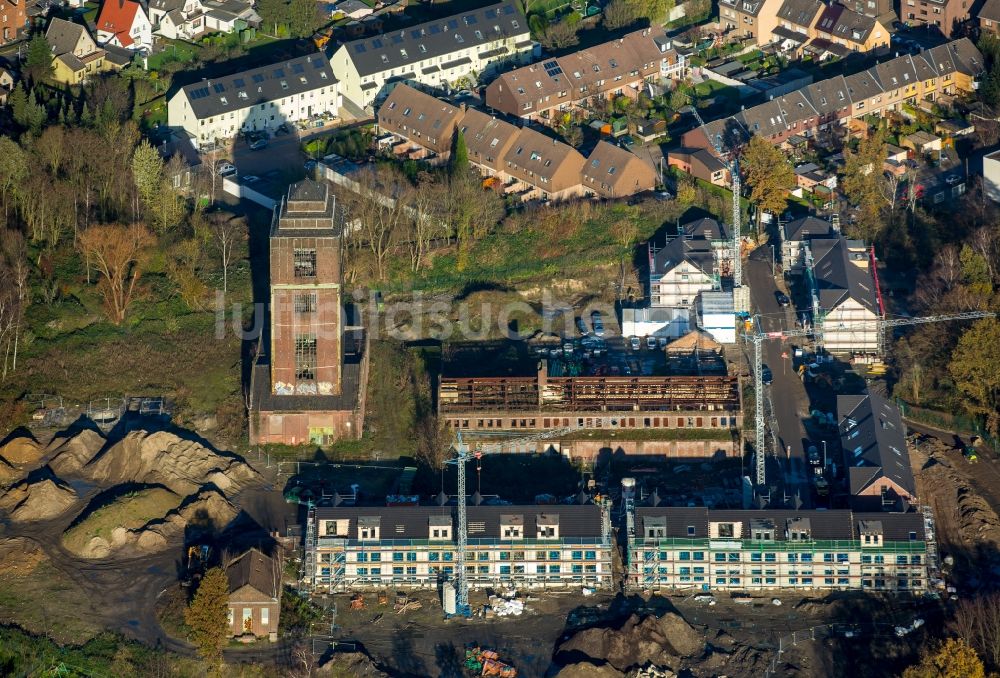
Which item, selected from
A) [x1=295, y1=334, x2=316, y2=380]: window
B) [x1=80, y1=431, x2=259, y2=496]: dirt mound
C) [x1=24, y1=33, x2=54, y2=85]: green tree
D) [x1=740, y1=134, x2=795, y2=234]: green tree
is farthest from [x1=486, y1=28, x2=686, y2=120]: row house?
[x1=80, y1=431, x2=259, y2=496]: dirt mound

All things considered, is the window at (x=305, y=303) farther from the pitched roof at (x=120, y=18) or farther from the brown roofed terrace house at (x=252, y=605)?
the pitched roof at (x=120, y=18)

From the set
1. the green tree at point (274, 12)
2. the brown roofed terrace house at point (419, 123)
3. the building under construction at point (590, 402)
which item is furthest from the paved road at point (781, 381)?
the green tree at point (274, 12)

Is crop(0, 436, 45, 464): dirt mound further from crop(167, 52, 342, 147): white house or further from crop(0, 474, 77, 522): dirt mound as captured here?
crop(167, 52, 342, 147): white house

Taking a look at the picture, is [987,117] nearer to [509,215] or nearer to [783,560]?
[509,215]

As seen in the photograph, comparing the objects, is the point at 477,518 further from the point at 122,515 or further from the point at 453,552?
the point at 122,515

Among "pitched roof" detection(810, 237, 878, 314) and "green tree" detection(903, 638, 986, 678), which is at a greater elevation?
"pitched roof" detection(810, 237, 878, 314)

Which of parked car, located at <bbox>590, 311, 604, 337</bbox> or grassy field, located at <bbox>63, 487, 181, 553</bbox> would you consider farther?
parked car, located at <bbox>590, 311, 604, 337</bbox>

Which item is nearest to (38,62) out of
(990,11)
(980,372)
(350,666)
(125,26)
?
(125,26)
